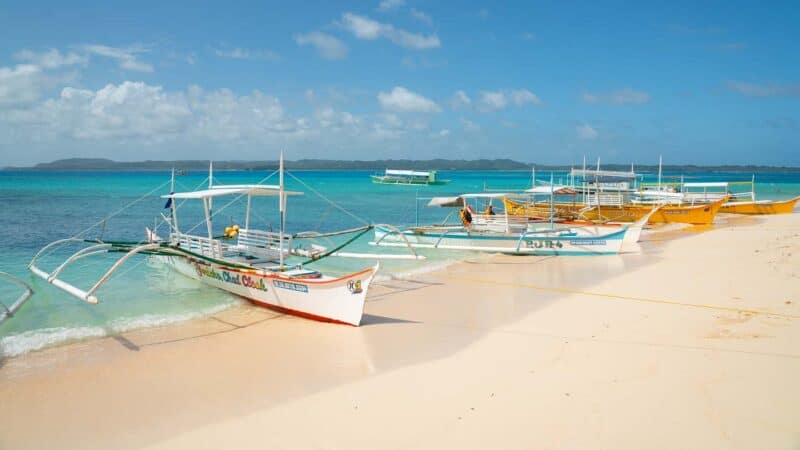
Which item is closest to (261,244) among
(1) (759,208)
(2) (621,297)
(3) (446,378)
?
(3) (446,378)

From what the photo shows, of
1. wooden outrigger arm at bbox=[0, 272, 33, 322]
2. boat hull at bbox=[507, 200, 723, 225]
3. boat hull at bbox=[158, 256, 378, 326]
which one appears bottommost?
wooden outrigger arm at bbox=[0, 272, 33, 322]

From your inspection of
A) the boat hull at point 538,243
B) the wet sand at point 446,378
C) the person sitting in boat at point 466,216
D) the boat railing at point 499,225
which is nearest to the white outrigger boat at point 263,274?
the wet sand at point 446,378

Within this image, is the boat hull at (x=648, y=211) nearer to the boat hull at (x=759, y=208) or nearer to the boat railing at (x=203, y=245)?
the boat hull at (x=759, y=208)

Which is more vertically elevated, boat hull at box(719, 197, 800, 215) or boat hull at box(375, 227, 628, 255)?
boat hull at box(719, 197, 800, 215)

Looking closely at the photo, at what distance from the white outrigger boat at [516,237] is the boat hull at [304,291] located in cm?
605

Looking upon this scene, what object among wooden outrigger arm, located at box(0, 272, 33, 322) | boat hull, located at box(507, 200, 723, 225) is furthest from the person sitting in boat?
wooden outrigger arm, located at box(0, 272, 33, 322)

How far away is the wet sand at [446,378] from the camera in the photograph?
549cm

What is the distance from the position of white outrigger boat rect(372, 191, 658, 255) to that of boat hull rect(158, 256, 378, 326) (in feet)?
19.8

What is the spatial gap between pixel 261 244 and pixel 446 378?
628 cm

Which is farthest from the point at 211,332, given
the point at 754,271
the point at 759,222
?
the point at 759,222

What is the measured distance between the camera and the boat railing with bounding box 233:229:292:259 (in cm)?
1166

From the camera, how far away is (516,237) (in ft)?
57.4

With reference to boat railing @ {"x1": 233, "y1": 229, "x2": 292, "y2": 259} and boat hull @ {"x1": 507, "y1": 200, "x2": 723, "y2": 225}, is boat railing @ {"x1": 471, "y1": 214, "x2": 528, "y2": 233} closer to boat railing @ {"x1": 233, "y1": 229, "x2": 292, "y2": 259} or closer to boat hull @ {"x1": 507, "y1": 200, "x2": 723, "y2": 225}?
boat hull @ {"x1": 507, "y1": 200, "x2": 723, "y2": 225}

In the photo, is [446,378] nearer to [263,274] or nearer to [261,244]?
[263,274]
